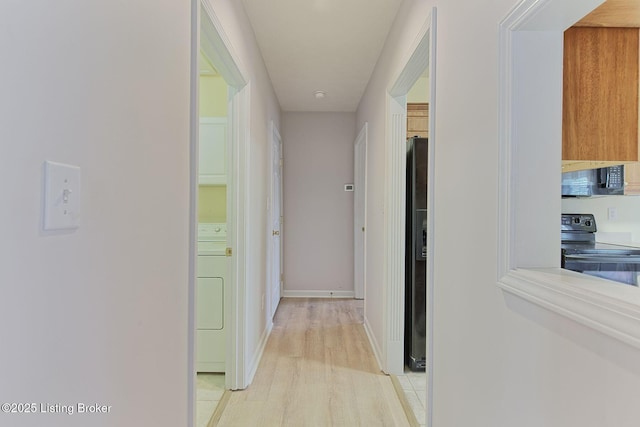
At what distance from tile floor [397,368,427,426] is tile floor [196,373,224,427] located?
3.93 ft

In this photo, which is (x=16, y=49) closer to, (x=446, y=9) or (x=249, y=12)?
(x=446, y=9)

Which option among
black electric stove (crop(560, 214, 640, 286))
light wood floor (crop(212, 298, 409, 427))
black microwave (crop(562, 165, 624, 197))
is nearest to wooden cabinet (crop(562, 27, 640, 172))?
black electric stove (crop(560, 214, 640, 286))

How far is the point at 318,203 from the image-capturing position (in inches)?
192

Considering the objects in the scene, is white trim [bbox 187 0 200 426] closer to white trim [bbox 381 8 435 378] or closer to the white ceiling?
the white ceiling

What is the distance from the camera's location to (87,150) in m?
0.76

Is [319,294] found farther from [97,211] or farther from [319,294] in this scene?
[97,211]

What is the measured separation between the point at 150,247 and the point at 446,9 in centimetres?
145

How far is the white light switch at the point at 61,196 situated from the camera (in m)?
0.64

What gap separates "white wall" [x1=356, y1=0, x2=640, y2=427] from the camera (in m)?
0.71

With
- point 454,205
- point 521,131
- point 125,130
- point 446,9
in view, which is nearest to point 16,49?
point 125,130

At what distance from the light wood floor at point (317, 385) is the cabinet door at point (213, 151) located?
150 cm

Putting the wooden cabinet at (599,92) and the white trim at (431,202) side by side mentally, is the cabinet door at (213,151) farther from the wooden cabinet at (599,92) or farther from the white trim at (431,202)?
the wooden cabinet at (599,92)

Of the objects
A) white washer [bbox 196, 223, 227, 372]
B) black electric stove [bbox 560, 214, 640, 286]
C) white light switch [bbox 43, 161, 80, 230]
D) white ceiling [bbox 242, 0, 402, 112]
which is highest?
white ceiling [bbox 242, 0, 402, 112]

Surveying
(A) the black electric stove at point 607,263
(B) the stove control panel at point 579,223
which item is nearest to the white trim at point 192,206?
(A) the black electric stove at point 607,263
